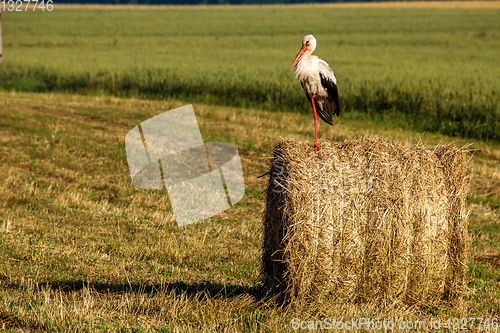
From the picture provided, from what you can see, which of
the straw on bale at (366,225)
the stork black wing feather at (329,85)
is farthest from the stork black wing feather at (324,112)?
the straw on bale at (366,225)

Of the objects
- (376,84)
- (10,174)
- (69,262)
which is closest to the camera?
(69,262)

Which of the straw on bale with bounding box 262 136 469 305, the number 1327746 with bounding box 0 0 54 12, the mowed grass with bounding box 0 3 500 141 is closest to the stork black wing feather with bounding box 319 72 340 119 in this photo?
the straw on bale with bounding box 262 136 469 305

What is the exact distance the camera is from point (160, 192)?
9.05 metres

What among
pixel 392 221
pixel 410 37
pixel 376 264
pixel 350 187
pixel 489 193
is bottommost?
pixel 489 193

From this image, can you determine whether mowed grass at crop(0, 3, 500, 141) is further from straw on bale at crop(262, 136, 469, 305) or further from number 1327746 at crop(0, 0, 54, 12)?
straw on bale at crop(262, 136, 469, 305)

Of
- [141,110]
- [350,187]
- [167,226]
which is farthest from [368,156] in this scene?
[141,110]

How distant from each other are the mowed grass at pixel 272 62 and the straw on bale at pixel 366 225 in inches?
414

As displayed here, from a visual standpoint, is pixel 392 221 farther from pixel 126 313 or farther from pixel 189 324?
pixel 126 313

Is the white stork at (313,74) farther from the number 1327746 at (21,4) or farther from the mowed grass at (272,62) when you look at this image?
the number 1327746 at (21,4)

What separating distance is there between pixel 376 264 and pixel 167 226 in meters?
3.67

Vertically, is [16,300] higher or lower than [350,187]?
lower

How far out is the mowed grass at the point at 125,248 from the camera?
440 cm

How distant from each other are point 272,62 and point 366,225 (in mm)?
22249

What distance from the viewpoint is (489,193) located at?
32.2ft
